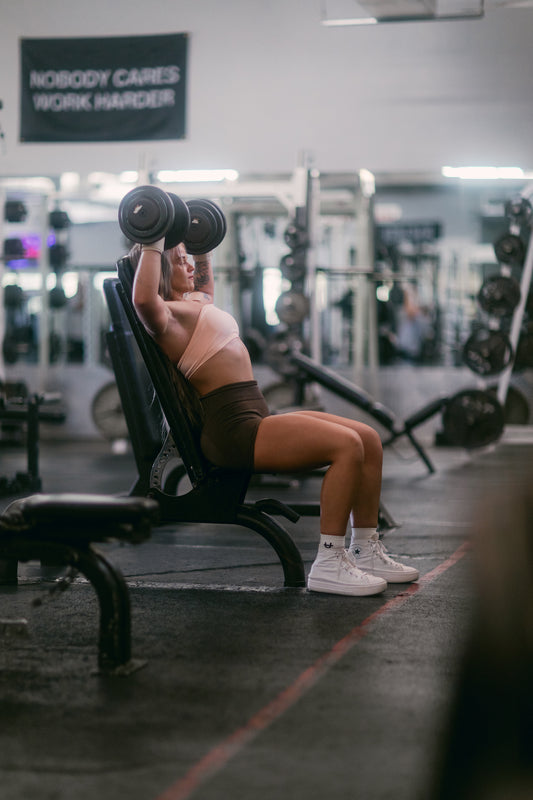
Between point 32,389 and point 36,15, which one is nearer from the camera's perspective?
point 36,15

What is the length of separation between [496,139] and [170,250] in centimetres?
531

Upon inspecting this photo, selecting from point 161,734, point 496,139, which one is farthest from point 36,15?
point 161,734

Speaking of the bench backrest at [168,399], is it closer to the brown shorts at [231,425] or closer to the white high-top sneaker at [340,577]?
the brown shorts at [231,425]

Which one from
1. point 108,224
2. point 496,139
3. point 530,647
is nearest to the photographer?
point 530,647

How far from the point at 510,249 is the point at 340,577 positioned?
468 cm

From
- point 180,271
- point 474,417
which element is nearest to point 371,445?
point 180,271

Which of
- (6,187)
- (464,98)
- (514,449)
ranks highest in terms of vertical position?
(464,98)

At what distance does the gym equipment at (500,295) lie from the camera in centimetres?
675

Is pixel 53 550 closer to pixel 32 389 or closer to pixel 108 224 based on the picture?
pixel 32 389

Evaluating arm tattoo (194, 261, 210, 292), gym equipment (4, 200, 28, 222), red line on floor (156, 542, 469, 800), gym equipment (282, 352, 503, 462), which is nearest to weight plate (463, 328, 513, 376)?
gym equipment (282, 352, 503, 462)

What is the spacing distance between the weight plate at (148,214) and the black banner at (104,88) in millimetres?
5508

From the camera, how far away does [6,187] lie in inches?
326

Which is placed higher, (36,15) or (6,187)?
(36,15)

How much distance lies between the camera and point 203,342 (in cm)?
275
